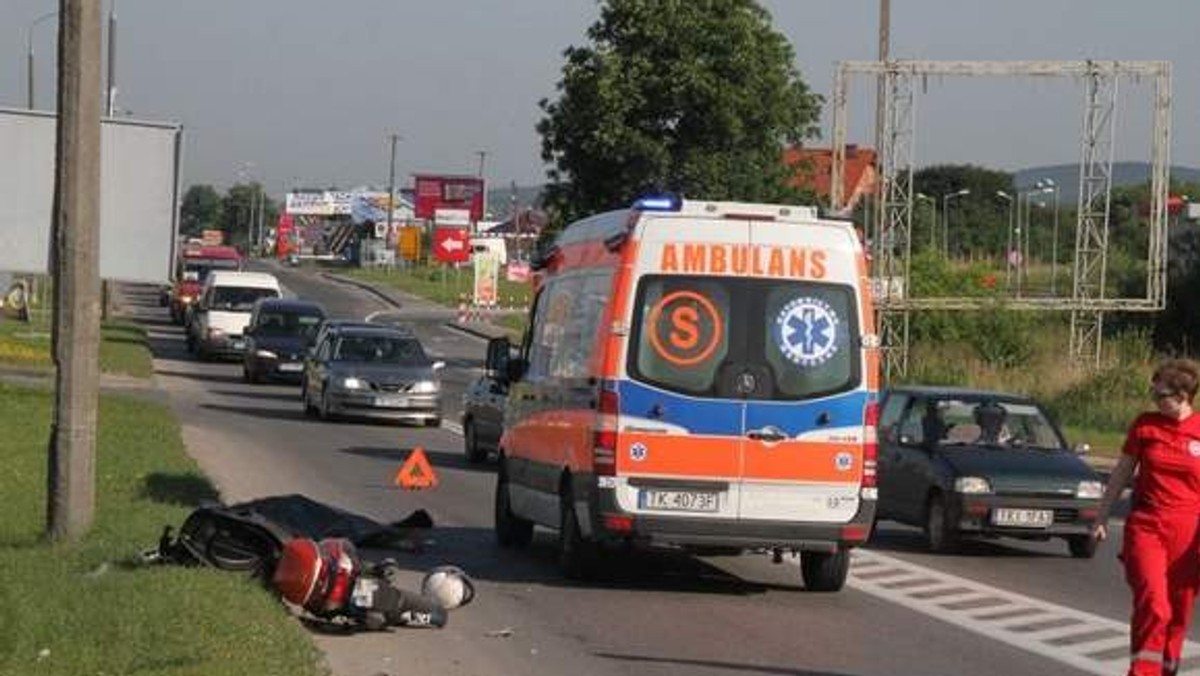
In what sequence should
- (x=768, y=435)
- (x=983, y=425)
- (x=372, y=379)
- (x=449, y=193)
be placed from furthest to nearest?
(x=449, y=193), (x=372, y=379), (x=983, y=425), (x=768, y=435)

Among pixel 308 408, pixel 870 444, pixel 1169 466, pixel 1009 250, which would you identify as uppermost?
pixel 1009 250

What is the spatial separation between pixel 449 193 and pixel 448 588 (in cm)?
14113

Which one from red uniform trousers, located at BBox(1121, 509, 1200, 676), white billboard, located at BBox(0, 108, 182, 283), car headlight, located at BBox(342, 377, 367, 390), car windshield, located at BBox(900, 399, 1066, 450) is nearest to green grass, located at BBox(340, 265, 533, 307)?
car headlight, located at BBox(342, 377, 367, 390)

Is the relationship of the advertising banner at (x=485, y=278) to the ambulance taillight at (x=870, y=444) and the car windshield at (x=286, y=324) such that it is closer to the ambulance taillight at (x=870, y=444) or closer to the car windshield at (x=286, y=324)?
the car windshield at (x=286, y=324)

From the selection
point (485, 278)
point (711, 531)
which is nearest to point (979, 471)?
point (711, 531)

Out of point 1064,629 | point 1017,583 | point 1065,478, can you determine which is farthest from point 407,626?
point 1065,478

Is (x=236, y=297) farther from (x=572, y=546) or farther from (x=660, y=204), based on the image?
(x=660, y=204)

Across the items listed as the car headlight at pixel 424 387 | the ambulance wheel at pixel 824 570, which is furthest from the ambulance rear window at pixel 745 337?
the car headlight at pixel 424 387

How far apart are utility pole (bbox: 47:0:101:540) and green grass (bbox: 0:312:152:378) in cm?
1946

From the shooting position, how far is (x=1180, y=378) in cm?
994

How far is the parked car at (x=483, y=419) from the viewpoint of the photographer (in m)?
26.3

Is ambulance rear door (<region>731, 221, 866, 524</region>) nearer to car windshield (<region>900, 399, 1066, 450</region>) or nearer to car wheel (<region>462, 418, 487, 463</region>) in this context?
car windshield (<region>900, 399, 1066, 450</region>)

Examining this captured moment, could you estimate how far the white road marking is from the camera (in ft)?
41.1

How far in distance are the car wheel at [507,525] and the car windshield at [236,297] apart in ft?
112
